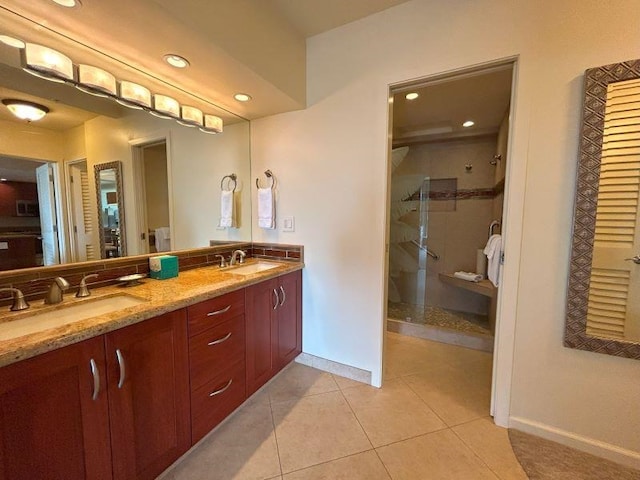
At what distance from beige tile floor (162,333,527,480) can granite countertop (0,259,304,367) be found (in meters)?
0.85

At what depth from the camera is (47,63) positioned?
1.21m

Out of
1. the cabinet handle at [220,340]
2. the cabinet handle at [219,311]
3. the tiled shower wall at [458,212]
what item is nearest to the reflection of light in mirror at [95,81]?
the cabinet handle at [219,311]

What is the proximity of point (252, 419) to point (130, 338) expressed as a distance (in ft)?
3.29

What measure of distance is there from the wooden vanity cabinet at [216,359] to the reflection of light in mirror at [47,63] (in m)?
1.32

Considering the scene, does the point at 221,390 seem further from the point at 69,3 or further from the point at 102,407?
the point at 69,3

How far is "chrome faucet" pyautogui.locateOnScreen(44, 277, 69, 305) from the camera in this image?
1.13 metres

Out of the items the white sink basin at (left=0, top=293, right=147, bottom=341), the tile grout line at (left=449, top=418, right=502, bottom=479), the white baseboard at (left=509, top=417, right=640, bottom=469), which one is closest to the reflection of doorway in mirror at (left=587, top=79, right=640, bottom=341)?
the white baseboard at (left=509, top=417, right=640, bottom=469)

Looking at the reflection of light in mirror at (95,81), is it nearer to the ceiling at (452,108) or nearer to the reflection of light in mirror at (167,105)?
the reflection of light in mirror at (167,105)

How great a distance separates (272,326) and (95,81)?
5.78 ft

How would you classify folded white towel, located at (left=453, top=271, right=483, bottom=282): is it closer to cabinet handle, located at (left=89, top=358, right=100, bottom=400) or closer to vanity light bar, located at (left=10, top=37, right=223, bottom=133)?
vanity light bar, located at (left=10, top=37, right=223, bottom=133)

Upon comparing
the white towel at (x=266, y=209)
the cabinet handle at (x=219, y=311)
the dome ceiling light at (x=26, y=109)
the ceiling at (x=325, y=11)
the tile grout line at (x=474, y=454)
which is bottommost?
the tile grout line at (x=474, y=454)

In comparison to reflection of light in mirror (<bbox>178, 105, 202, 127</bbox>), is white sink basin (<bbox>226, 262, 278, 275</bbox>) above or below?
below

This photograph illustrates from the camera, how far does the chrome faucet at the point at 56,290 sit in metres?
1.13

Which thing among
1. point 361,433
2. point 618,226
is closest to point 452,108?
point 618,226
